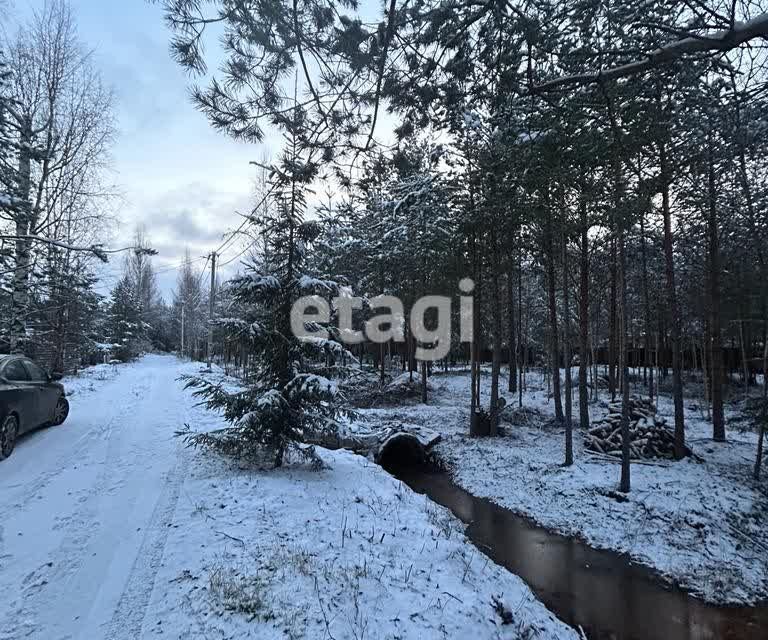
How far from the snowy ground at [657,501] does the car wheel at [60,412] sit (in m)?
8.74

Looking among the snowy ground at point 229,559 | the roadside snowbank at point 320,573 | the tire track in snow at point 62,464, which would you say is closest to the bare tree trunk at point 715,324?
the snowy ground at point 229,559

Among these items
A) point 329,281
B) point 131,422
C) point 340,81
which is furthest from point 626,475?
point 131,422

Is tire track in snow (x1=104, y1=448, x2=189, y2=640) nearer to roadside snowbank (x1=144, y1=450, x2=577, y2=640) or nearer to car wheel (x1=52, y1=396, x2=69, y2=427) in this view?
roadside snowbank (x1=144, y1=450, x2=577, y2=640)

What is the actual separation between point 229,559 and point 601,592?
14.6ft

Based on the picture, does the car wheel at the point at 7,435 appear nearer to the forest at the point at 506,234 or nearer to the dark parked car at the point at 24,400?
the dark parked car at the point at 24,400

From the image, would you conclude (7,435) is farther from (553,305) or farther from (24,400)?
(553,305)

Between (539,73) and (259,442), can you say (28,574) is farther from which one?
(539,73)

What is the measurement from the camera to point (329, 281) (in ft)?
21.9

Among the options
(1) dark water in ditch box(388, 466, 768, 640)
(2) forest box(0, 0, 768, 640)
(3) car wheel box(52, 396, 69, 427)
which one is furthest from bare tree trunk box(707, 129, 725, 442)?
(3) car wheel box(52, 396, 69, 427)

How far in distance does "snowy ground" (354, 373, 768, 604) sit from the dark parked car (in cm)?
834

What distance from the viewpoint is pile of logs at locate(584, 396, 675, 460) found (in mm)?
9359

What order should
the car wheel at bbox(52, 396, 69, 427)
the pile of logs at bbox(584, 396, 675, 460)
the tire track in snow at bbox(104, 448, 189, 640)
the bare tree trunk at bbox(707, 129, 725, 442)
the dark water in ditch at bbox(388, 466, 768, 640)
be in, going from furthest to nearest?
the bare tree trunk at bbox(707, 129, 725, 442) → the pile of logs at bbox(584, 396, 675, 460) → the car wheel at bbox(52, 396, 69, 427) → the dark water in ditch at bbox(388, 466, 768, 640) → the tire track in snow at bbox(104, 448, 189, 640)

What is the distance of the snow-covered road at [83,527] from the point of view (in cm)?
302

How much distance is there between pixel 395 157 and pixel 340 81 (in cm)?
92
